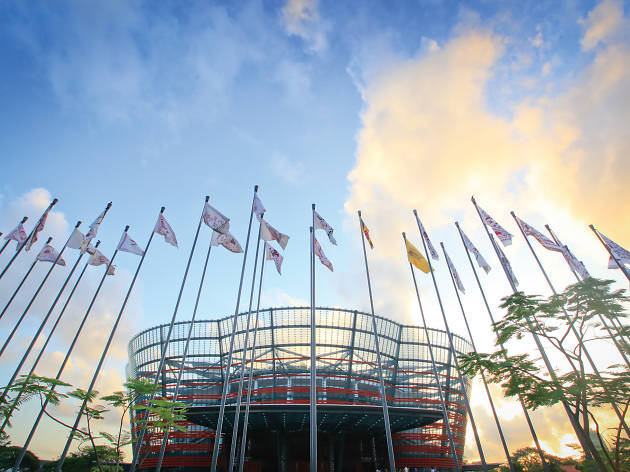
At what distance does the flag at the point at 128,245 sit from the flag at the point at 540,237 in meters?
28.5

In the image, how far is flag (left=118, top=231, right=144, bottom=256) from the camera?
25.7m

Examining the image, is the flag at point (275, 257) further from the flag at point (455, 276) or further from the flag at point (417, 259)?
the flag at point (455, 276)

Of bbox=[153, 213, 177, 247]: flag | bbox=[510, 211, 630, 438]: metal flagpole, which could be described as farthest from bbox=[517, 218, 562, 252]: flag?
bbox=[153, 213, 177, 247]: flag

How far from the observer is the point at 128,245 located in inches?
1019

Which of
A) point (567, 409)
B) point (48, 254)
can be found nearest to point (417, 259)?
point (567, 409)

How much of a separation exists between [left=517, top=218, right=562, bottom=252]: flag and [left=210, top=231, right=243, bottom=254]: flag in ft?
68.1

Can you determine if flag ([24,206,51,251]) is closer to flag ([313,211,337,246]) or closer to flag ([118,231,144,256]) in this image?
flag ([118,231,144,256])

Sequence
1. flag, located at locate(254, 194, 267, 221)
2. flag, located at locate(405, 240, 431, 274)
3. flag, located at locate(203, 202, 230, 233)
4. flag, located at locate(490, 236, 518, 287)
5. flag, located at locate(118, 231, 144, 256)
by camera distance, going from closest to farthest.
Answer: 1. flag, located at locate(203, 202, 230, 233)
2. flag, located at locate(405, 240, 431, 274)
3. flag, located at locate(254, 194, 267, 221)
4. flag, located at locate(118, 231, 144, 256)
5. flag, located at locate(490, 236, 518, 287)

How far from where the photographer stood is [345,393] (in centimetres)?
4606

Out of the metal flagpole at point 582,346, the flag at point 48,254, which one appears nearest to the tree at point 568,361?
the metal flagpole at point 582,346

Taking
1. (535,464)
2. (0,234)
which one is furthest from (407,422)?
(0,234)

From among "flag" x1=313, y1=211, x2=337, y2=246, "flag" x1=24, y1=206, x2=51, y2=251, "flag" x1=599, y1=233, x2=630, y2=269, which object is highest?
"flag" x1=24, y1=206, x2=51, y2=251

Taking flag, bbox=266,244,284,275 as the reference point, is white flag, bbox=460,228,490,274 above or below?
above

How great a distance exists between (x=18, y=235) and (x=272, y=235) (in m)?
19.0
